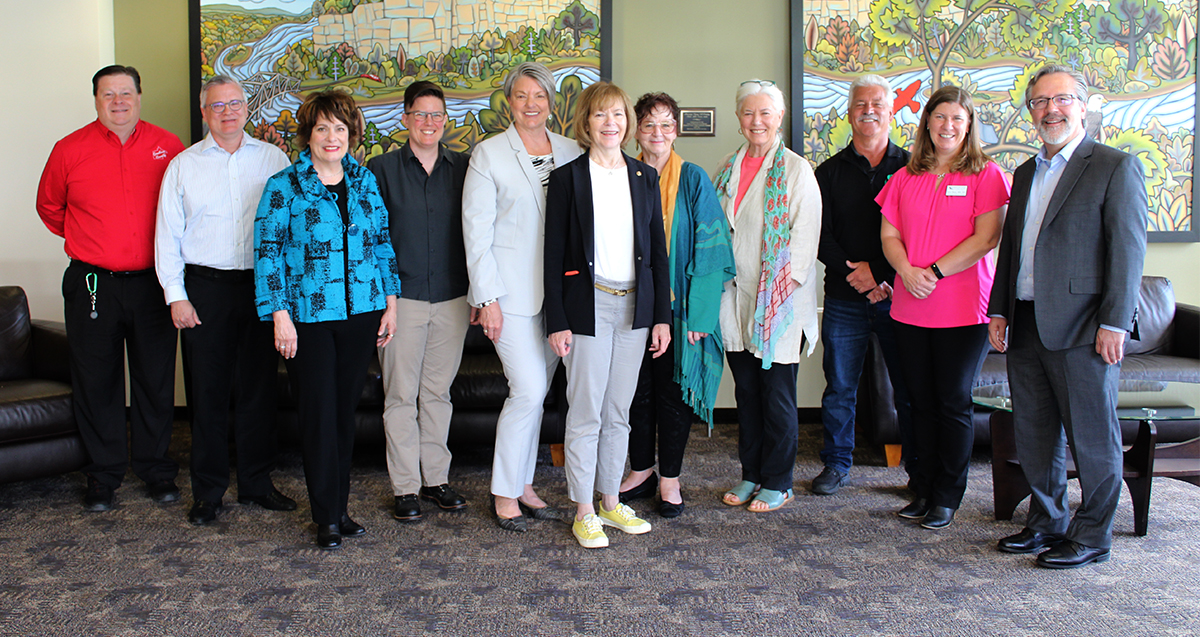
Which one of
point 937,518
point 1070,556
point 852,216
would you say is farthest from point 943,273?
point 1070,556

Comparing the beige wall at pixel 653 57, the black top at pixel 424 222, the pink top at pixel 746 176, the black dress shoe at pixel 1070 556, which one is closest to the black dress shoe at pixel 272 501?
the black top at pixel 424 222

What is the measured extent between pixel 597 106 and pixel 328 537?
177 centimetres

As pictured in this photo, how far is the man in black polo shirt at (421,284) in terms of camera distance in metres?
2.99

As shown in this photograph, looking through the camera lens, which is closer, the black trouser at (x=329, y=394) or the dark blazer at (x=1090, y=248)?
the dark blazer at (x=1090, y=248)

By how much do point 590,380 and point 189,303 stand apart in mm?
1553

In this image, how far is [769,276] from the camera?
9.95 feet

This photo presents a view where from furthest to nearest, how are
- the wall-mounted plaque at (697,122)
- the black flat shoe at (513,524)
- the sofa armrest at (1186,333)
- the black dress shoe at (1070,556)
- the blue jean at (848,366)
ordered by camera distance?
the wall-mounted plaque at (697,122)
the sofa armrest at (1186,333)
the blue jean at (848,366)
the black flat shoe at (513,524)
the black dress shoe at (1070,556)

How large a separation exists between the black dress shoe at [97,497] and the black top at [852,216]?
3167mm

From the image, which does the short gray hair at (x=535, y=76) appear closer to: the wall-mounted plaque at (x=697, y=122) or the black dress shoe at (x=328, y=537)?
the black dress shoe at (x=328, y=537)

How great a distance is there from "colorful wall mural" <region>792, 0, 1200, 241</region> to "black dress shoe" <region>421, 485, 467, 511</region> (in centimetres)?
283

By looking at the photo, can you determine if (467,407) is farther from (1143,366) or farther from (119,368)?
(1143,366)

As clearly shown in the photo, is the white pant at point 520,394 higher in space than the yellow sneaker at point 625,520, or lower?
higher

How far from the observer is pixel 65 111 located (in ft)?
14.5

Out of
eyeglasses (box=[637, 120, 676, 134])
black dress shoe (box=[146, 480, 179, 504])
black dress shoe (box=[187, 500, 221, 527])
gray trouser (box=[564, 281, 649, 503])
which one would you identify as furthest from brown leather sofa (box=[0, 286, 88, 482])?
eyeglasses (box=[637, 120, 676, 134])
